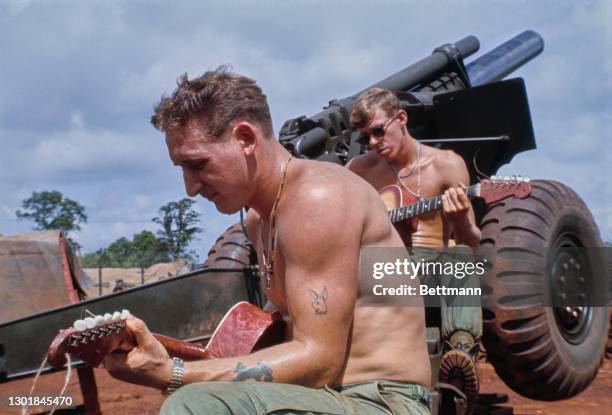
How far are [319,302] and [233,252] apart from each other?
13.4ft

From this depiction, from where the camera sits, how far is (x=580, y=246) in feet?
18.2

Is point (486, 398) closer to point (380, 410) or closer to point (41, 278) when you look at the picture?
point (41, 278)

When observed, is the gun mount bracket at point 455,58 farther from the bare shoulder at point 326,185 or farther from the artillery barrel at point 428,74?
the bare shoulder at point 326,185

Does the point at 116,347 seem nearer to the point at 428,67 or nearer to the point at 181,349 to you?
the point at 181,349

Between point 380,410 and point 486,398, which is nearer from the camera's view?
point 380,410

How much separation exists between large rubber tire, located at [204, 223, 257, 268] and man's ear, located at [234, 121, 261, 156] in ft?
12.1

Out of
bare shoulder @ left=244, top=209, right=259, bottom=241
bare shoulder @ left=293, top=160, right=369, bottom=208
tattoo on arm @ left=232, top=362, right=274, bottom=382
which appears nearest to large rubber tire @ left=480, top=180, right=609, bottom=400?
bare shoulder @ left=244, top=209, right=259, bottom=241

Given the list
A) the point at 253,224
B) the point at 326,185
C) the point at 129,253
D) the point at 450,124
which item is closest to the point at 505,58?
the point at 450,124

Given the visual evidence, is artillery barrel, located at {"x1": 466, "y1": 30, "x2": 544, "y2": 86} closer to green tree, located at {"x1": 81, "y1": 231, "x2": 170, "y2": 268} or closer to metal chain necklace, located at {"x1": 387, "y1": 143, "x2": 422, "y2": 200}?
metal chain necklace, located at {"x1": 387, "y1": 143, "x2": 422, "y2": 200}

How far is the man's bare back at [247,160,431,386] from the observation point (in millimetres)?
2012

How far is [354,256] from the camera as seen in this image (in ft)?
6.64

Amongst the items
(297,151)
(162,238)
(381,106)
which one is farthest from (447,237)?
(162,238)

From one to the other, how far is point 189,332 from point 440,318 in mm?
1438

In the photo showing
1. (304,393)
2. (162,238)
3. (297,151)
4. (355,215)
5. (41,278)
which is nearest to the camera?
(304,393)
